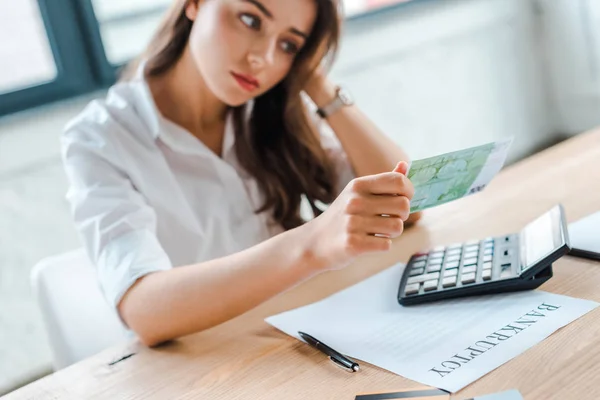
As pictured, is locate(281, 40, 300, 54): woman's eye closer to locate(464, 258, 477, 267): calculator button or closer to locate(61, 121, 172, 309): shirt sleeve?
locate(61, 121, 172, 309): shirt sleeve

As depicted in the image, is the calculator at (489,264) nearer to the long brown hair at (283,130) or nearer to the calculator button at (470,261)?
the calculator button at (470,261)

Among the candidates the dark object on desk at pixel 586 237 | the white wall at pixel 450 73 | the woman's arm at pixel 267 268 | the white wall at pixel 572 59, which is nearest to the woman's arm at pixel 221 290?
the woman's arm at pixel 267 268

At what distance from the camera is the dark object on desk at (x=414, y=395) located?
2.06ft

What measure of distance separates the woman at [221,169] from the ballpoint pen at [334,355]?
10 cm

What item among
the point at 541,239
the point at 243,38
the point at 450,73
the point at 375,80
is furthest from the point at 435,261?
the point at 450,73

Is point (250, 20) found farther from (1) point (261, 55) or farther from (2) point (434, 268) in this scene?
(2) point (434, 268)

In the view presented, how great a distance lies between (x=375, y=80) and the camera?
8.95ft

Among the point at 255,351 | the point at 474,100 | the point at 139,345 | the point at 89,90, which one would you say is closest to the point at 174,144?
the point at 139,345

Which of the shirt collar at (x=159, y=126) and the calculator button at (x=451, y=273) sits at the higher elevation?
the shirt collar at (x=159, y=126)

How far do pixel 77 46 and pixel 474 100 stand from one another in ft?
5.94

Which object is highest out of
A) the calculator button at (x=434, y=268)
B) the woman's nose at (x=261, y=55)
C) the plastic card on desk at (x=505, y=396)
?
the woman's nose at (x=261, y=55)

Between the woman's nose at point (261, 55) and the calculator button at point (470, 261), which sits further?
the woman's nose at point (261, 55)

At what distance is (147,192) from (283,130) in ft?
1.24

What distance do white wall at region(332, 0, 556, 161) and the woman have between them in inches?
46.9
